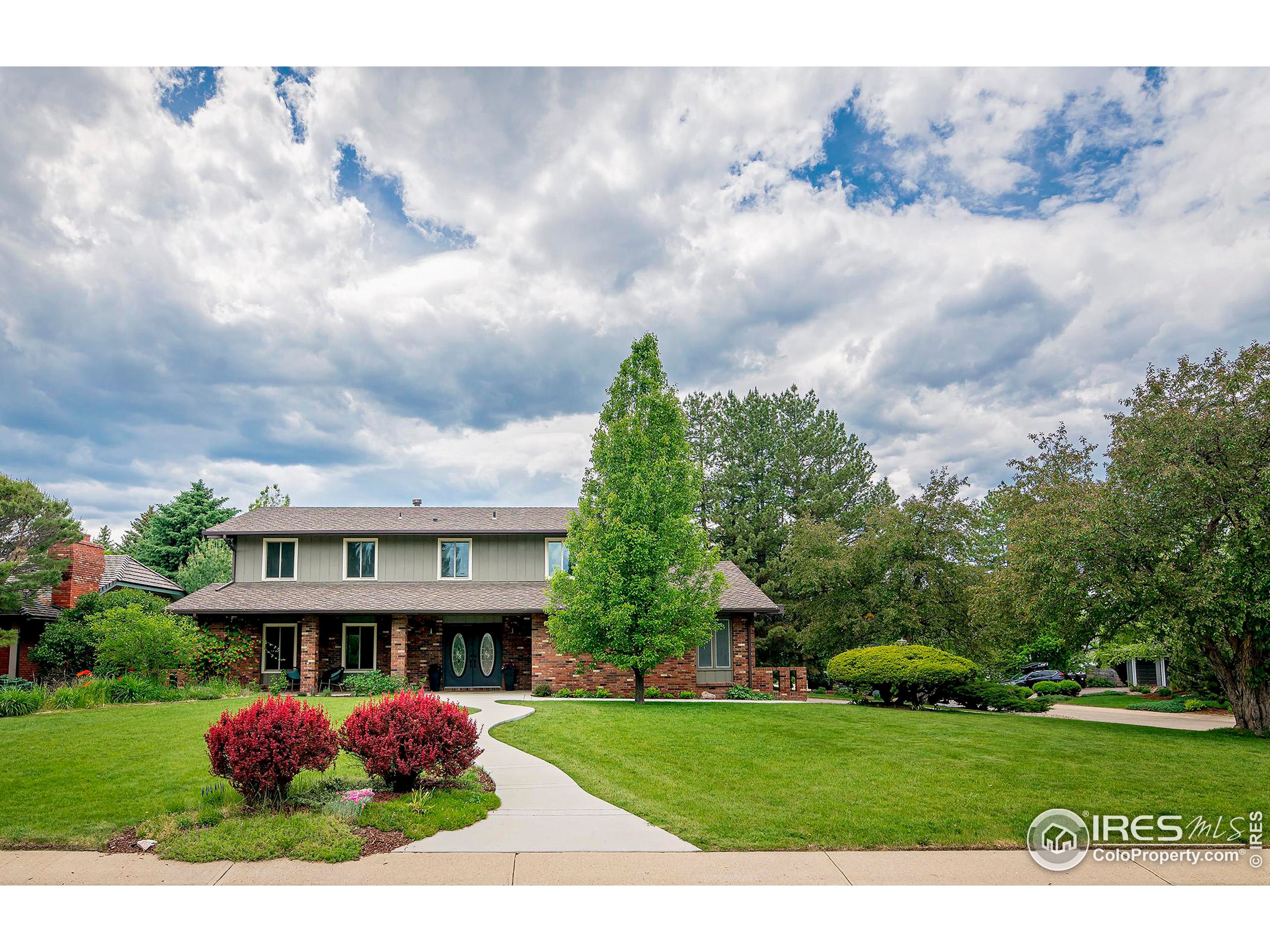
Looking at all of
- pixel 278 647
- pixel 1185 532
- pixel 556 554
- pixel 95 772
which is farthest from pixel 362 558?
pixel 1185 532

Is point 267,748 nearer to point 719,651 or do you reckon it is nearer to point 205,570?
point 719,651

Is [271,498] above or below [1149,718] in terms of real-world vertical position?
above

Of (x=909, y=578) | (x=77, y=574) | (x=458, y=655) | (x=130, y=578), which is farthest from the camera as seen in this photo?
(x=130, y=578)

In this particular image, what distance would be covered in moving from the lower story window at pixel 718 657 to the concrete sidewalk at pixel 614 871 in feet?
55.5

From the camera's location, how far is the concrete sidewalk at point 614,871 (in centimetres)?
523

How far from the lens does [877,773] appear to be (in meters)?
9.05

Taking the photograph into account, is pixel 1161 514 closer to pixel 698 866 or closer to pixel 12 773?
pixel 698 866

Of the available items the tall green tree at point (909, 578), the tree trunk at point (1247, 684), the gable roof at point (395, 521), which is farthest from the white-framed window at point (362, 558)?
the tree trunk at point (1247, 684)

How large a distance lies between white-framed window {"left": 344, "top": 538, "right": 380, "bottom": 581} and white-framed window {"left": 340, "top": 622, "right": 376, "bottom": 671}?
1594 mm

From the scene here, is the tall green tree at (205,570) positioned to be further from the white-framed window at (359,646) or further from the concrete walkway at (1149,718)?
the concrete walkway at (1149,718)

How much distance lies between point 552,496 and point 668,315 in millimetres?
10710

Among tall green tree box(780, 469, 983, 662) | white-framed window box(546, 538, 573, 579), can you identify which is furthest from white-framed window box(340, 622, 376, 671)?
tall green tree box(780, 469, 983, 662)

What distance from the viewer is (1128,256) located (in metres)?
13.0

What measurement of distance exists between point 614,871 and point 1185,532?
12951mm
